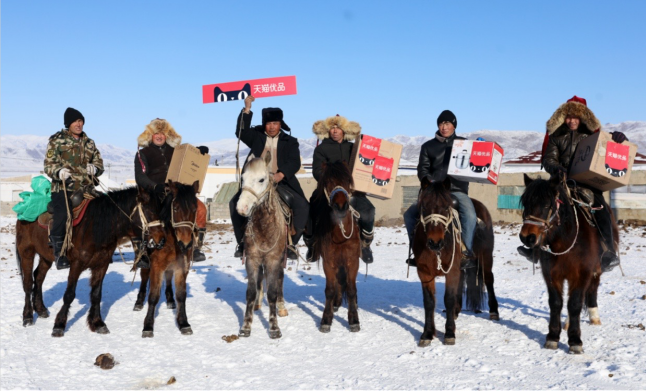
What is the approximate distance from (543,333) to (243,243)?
4.61 meters

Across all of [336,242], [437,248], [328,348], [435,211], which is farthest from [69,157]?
[437,248]

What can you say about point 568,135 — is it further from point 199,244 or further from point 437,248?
point 199,244

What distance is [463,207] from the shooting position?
745 cm

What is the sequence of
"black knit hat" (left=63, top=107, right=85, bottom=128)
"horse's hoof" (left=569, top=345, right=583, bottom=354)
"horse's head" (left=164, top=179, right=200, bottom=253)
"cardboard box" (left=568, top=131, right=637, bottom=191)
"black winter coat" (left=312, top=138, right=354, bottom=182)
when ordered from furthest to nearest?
"black winter coat" (left=312, top=138, right=354, bottom=182) → "black knit hat" (left=63, top=107, right=85, bottom=128) → "horse's head" (left=164, top=179, right=200, bottom=253) → "cardboard box" (left=568, top=131, right=637, bottom=191) → "horse's hoof" (left=569, top=345, right=583, bottom=354)

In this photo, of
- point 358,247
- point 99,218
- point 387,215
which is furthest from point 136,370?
point 387,215

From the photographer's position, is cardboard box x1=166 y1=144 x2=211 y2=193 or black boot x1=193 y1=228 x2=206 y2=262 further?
cardboard box x1=166 y1=144 x2=211 y2=193

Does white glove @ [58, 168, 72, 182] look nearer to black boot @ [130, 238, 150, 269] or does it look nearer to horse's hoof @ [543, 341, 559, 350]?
black boot @ [130, 238, 150, 269]

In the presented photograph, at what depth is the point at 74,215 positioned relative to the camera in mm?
7863

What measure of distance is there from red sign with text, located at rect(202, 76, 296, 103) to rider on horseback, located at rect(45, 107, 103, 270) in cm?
207

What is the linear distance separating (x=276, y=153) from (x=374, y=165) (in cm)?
165

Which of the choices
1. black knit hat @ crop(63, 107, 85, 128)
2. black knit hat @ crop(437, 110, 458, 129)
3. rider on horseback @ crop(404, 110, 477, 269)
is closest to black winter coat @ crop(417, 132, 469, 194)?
rider on horseback @ crop(404, 110, 477, 269)

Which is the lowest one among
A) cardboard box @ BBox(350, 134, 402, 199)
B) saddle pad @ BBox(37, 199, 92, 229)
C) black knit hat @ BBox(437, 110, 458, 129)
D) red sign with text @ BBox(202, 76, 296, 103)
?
saddle pad @ BBox(37, 199, 92, 229)

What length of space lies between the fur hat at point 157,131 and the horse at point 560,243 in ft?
19.1

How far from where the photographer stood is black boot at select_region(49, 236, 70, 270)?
7.83m
